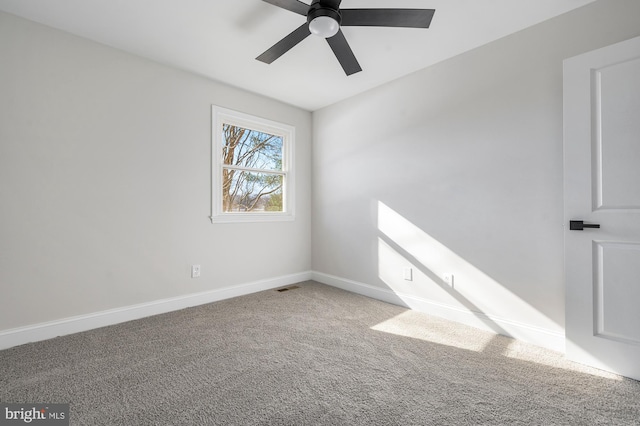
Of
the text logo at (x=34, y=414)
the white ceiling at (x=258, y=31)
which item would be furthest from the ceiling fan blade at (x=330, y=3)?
the text logo at (x=34, y=414)

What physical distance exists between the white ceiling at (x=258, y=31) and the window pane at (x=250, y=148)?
65 cm

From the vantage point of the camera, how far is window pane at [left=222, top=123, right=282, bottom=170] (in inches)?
139

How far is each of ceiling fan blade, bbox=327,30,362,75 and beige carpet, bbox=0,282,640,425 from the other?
222 centimetres

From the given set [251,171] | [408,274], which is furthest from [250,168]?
[408,274]

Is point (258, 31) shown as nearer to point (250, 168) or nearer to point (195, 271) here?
point (250, 168)

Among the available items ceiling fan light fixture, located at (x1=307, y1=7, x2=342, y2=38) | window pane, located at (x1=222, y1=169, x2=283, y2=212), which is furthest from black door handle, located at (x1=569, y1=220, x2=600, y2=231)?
window pane, located at (x1=222, y1=169, x2=283, y2=212)

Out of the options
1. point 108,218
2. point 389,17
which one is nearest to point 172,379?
point 108,218

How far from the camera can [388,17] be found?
1.81 meters

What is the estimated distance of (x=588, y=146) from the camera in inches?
76.3

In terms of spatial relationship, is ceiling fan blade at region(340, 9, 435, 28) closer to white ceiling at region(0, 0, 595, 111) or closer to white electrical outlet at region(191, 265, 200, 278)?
white ceiling at region(0, 0, 595, 111)

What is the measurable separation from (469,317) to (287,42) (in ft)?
9.14

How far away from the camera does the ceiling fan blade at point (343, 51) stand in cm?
205

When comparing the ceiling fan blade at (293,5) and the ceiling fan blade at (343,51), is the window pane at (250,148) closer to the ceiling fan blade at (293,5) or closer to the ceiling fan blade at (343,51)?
the ceiling fan blade at (343,51)

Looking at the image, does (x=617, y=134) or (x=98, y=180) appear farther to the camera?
(x=98, y=180)
